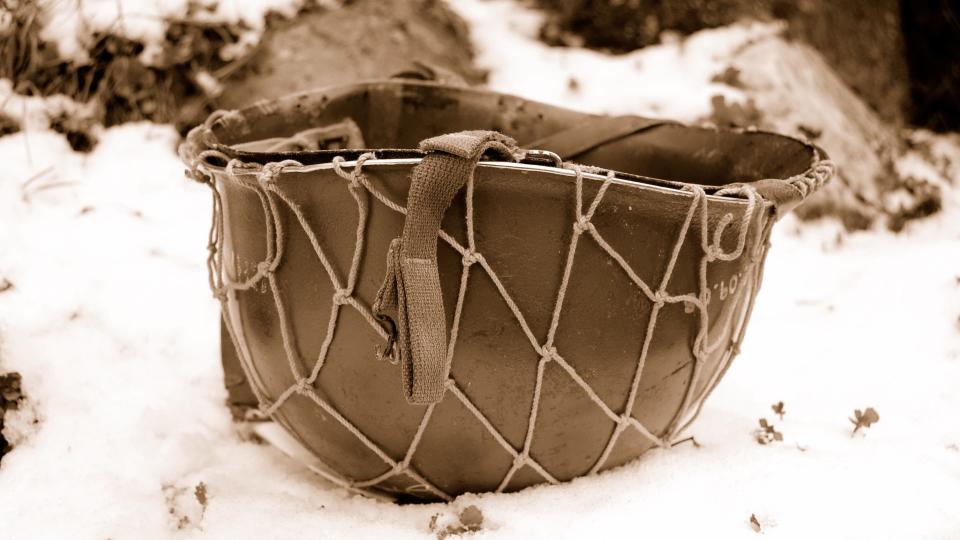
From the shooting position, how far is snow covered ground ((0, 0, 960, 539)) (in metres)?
1.41

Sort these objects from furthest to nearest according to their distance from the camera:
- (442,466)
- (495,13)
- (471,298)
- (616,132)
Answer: (495,13) < (616,132) < (442,466) < (471,298)

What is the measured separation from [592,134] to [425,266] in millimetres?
917

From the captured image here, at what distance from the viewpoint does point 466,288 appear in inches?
47.4

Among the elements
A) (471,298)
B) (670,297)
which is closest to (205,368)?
(471,298)

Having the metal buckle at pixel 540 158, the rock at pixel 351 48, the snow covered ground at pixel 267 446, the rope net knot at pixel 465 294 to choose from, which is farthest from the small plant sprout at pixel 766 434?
the rock at pixel 351 48

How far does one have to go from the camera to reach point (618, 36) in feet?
11.9

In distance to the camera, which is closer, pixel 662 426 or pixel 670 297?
pixel 670 297

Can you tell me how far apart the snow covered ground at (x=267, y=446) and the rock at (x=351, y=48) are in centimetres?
39

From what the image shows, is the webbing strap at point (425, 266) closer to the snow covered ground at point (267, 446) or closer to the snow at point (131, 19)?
the snow covered ground at point (267, 446)

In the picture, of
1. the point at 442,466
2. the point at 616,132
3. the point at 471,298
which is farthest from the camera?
the point at 616,132

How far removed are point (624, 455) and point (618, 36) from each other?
2567 millimetres

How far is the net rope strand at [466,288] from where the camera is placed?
1.19 m

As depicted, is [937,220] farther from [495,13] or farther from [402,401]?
[402,401]

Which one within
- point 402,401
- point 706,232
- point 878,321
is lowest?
point 878,321
